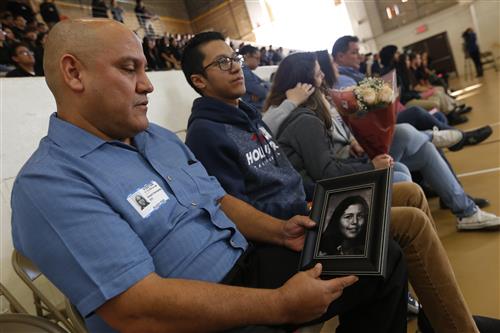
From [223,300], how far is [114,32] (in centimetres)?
74

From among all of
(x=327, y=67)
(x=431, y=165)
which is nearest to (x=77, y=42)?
(x=431, y=165)

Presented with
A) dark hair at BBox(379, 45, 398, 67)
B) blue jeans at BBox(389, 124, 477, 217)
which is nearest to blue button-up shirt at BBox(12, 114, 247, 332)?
blue jeans at BBox(389, 124, 477, 217)

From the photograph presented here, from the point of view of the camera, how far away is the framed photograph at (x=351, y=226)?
33.1 inches

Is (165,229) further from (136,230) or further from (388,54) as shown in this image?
(388,54)

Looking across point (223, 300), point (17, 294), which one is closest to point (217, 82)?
point (223, 300)

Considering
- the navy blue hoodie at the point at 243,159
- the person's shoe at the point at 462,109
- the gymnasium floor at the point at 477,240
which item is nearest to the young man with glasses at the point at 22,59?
the navy blue hoodie at the point at 243,159

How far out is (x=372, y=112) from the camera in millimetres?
1678

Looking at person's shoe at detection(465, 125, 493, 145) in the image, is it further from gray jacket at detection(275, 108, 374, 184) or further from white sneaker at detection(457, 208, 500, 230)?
gray jacket at detection(275, 108, 374, 184)

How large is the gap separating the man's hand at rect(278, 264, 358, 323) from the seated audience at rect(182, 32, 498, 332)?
0.89 feet

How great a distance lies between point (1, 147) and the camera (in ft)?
6.75

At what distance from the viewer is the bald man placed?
723mm

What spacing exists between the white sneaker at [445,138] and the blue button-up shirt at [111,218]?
2156 millimetres

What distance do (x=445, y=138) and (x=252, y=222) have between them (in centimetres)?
214

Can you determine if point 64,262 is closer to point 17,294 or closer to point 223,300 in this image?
point 223,300
